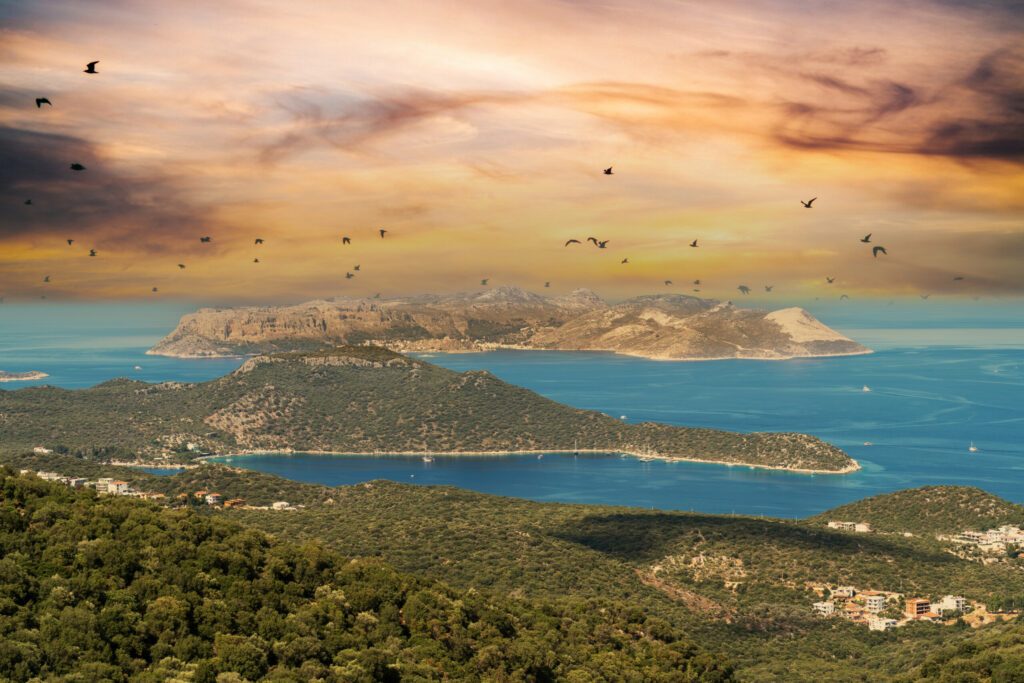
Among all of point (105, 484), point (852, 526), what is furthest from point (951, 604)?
point (105, 484)

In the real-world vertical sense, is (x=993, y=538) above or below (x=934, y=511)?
below

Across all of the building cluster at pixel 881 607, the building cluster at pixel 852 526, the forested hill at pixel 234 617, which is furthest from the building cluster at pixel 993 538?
the forested hill at pixel 234 617

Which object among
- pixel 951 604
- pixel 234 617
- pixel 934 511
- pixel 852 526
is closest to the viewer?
pixel 234 617

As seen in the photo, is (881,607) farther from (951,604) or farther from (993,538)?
(993,538)

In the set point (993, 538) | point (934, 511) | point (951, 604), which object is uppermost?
point (934, 511)

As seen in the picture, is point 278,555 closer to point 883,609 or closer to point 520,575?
point 520,575

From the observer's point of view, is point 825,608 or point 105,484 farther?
point 105,484
